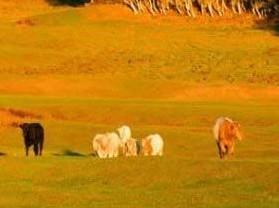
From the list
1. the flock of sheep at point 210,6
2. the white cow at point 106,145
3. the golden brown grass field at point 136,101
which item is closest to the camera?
the golden brown grass field at point 136,101

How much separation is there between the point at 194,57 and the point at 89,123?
25.9 metres

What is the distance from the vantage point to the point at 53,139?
3891 cm

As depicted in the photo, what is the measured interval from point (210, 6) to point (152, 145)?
51.6 m

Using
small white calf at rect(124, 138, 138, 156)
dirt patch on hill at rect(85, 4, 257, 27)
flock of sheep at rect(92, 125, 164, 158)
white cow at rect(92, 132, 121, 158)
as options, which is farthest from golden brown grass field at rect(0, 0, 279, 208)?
small white calf at rect(124, 138, 138, 156)

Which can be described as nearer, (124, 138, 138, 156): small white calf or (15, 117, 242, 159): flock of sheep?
(15, 117, 242, 159): flock of sheep

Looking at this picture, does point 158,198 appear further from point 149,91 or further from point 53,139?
point 149,91

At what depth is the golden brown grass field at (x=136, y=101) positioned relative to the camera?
22797 mm

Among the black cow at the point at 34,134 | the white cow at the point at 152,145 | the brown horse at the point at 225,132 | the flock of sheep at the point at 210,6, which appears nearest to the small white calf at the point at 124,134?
the white cow at the point at 152,145

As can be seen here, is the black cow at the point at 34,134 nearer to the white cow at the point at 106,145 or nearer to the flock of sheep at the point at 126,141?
the flock of sheep at the point at 126,141

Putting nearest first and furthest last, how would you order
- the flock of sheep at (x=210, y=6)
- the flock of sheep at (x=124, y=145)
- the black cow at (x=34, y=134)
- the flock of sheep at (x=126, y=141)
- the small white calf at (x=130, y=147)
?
1. the flock of sheep at (x=126, y=141)
2. the black cow at (x=34, y=134)
3. the flock of sheep at (x=124, y=145)
4. the small white calf at (x=130, y=147)
5. the flock of sheep at (x=210, y=6)

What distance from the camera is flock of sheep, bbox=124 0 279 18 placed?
3233 inches

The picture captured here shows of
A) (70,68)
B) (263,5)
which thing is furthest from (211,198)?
(263,5)

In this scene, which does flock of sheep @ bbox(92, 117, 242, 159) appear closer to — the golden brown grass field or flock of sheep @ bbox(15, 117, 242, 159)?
flock of sheep @ bbox(15, 117, 242, 159)

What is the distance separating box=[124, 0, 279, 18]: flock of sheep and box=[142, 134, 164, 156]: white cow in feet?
166
